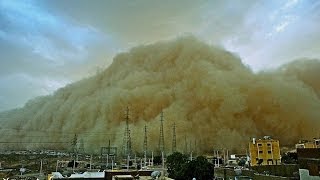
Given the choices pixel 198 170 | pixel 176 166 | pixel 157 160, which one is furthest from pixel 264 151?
pixel 157 160

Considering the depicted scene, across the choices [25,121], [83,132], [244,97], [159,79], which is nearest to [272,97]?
[244,97]

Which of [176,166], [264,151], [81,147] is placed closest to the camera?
[176,166]

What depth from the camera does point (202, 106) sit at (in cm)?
3012

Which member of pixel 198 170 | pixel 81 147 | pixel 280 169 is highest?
pixel 81 147

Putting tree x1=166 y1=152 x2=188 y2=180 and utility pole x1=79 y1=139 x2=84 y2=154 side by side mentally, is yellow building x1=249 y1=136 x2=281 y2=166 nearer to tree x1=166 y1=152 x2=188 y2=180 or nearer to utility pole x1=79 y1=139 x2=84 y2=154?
tree x1=166 y1=152 x2=188 y2=180

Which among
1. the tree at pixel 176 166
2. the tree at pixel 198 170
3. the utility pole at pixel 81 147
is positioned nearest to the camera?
the tree at pixel 198 170

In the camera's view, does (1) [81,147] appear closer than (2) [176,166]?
No

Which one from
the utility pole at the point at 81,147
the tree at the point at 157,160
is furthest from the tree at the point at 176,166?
the utility pole at the point at 81,147

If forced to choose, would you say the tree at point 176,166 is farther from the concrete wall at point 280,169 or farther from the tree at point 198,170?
the concrete wall at point 280,169

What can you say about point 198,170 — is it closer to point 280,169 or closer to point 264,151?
point 280,169

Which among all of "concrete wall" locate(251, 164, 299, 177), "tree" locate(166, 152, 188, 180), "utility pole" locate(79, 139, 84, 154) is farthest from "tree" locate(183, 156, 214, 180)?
"utility pole" locate(79, 139, 84, 154)

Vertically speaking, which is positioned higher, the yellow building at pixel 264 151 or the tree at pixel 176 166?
the yellow building at pixel 264 151

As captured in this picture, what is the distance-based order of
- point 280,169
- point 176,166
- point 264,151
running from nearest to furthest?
point 280,169
point 176,166
point 264,151

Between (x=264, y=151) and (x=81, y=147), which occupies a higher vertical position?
(x=81, y=147)
